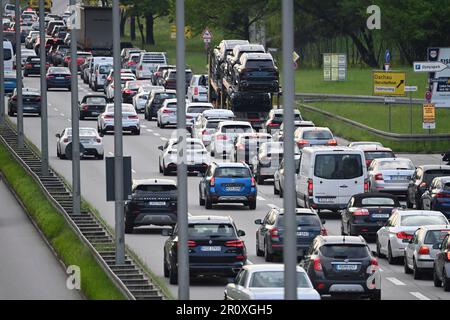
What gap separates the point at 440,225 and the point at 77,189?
12672mm

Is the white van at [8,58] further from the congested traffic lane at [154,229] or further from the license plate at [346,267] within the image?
the license plate at [346,267]

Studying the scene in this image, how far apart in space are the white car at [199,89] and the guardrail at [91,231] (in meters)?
18.7

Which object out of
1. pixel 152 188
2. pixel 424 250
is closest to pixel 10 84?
pixel 152 188

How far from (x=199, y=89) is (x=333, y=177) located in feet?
133

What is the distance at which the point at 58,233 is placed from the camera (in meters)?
47.4

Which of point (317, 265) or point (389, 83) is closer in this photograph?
point (317, 265)

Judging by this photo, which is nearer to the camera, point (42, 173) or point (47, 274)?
point (47, 274)

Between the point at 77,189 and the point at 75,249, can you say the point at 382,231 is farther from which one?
the point at 77,189

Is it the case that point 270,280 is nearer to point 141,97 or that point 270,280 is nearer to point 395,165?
point 395,165

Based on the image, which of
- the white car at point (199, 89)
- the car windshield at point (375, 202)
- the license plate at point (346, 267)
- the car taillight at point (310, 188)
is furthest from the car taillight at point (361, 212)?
the white car at point (199, 89)

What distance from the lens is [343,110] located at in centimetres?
8669
